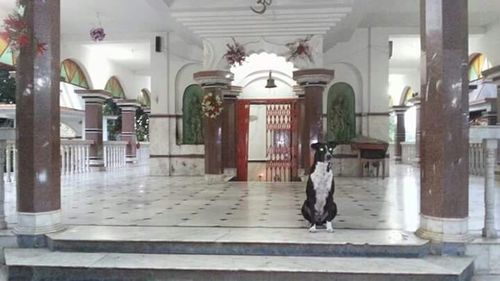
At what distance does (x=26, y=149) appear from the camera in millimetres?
4527

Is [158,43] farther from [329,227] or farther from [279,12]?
[329,227]

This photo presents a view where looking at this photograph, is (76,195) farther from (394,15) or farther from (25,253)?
(394,15)

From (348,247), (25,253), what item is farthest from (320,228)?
(25,253)

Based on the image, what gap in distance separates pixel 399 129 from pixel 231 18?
12074 mm

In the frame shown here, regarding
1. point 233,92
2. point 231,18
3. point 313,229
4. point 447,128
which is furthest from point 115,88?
point 447,128

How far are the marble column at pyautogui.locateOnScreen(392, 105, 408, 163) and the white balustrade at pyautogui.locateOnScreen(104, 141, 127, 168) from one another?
1090cm

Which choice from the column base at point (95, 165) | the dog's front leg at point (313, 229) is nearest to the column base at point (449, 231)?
the dog's front leg at point (313, 229)

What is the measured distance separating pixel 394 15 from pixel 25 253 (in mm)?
9489

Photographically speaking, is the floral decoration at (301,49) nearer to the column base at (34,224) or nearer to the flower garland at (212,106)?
the flower garland at (212,106)

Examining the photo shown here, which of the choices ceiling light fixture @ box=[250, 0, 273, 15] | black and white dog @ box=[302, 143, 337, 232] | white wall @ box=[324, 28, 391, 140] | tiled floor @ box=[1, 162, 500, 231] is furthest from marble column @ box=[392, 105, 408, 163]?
black and white dog @ box=[302, 143, 337, 232]

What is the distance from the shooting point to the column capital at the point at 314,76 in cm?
973

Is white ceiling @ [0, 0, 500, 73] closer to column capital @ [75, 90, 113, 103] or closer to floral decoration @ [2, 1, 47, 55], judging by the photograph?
column capital @ [75, 90, 113, 103]

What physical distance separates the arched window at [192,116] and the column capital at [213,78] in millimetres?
2361

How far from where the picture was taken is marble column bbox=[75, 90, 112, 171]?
13523 millimetres
